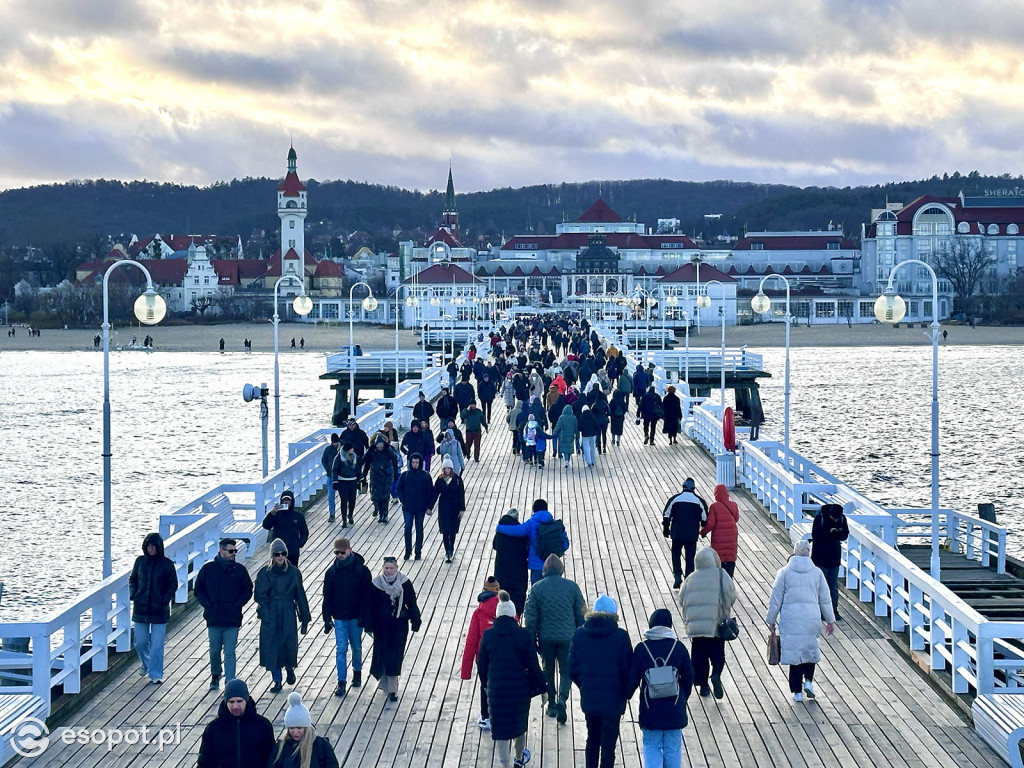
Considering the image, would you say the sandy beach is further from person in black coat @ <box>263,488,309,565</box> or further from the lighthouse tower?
person in black coat @ <box>263,488,309,565</box>

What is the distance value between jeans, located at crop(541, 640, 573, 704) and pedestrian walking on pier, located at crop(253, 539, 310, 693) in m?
1.72

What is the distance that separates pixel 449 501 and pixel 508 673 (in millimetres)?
6342

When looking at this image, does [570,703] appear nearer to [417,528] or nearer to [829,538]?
[829,538]

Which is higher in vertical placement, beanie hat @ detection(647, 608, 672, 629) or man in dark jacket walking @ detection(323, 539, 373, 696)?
beanie hat @ detection(647, 608, 672, 629)

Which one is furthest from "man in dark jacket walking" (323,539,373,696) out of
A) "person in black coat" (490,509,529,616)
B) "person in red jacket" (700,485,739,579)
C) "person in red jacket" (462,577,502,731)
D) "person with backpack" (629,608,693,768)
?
"person in red jacket" (700,485,739,579)

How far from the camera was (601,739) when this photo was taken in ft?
25.1

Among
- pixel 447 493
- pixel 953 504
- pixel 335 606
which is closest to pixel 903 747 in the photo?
pixel 335 606

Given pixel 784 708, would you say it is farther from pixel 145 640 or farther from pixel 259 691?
pixel 145 640

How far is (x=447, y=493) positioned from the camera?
45.9 feet

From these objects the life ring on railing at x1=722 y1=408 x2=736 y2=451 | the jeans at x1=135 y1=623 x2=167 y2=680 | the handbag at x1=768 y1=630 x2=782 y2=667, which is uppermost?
the life ring on railing at x1=722 y1=408 x2=736 y2=451

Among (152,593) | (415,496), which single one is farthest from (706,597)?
(415,496)

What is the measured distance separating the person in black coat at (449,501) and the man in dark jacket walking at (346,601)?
3.99 m

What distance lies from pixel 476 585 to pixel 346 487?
153 inches

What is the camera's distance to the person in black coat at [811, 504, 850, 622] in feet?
37.1
